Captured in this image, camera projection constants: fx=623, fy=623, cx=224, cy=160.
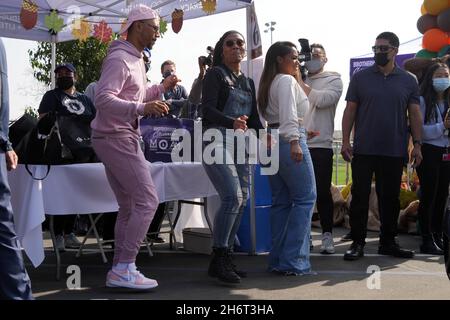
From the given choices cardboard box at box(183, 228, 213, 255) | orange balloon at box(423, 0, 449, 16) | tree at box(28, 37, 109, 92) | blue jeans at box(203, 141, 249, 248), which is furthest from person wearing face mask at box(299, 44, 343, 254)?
tree at box(28, 37, 109, 92)

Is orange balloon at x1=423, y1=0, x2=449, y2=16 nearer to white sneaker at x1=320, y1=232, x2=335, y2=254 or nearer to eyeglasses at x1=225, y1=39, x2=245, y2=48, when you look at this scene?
white sneaker at x1=320, y1=232, x2=335, y2=254

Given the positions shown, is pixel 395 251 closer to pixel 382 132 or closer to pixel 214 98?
pixel 382 132

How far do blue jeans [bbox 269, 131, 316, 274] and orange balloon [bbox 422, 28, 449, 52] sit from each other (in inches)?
279

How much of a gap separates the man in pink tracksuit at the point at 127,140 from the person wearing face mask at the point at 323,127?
2108 mm

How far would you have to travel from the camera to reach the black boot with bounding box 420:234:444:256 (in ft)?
19.9

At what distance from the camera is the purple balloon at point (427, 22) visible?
444 inches

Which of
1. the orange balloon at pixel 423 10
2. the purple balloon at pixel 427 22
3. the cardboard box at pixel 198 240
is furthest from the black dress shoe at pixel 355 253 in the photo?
the orange balloon at pixel 423 10

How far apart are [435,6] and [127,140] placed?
27.8 ft

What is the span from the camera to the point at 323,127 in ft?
19.9

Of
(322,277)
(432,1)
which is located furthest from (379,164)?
(432,1)

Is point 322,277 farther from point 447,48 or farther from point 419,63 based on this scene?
point 447,48

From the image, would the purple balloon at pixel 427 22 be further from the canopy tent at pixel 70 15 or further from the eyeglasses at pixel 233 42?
the eyeglasses at pixel 233 42

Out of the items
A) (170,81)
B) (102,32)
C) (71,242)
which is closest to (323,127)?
(170,81)

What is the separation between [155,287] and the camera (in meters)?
4.48
